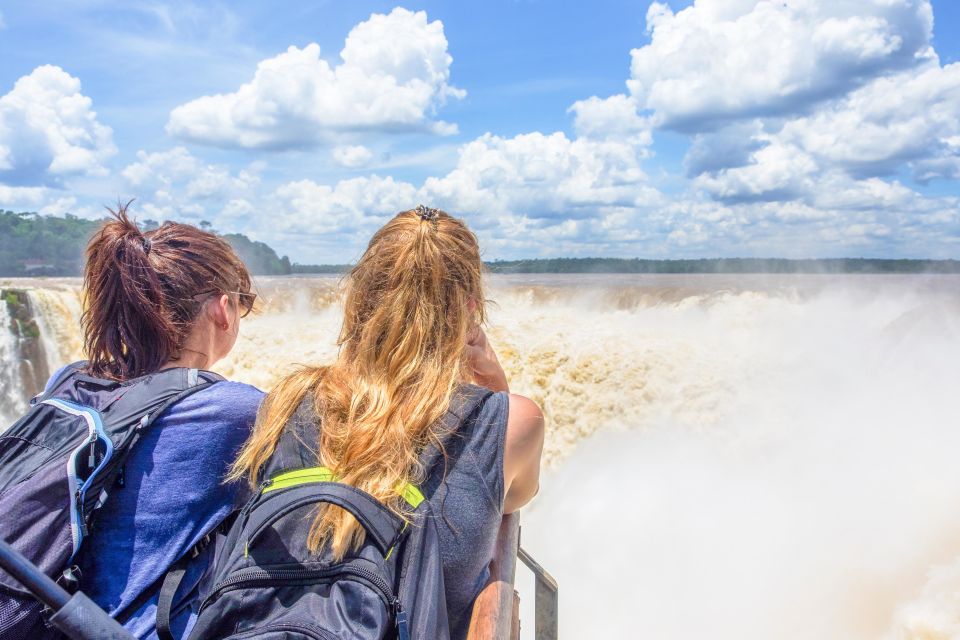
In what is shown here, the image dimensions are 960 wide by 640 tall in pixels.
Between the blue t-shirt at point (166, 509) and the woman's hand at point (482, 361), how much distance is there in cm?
69

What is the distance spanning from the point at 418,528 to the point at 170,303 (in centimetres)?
91

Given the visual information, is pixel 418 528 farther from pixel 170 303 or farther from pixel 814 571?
pixel 814 571

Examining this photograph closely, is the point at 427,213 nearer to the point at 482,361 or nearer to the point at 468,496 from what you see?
the point at 482,361

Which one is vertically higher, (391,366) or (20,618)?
(391,366)

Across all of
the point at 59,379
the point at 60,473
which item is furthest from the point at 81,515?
the point at 59,379

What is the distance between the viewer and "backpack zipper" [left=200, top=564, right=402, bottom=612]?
1.25m

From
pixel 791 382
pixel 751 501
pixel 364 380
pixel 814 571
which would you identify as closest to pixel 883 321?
pixel 791 382

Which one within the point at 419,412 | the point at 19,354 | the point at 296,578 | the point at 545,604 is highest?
the point at 419,412

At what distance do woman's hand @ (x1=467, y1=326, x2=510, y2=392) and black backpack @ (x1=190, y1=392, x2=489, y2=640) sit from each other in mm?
627

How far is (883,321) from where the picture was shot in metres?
11.8

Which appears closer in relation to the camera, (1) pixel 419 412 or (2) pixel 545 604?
(1) pixel 419 412

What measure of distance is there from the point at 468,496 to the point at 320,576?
14.2 inches

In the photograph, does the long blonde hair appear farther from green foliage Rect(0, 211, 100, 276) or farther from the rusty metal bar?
green foliage Rect(0, 211, 100, 276)

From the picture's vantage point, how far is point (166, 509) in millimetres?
1520
